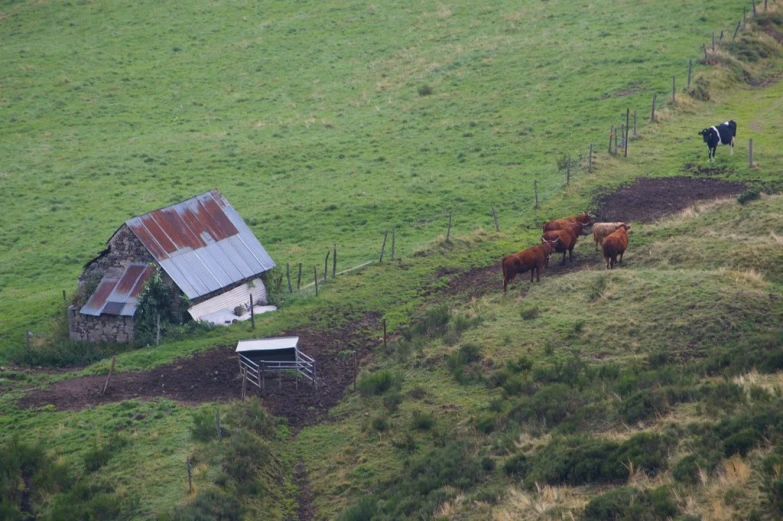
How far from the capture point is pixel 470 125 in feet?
164

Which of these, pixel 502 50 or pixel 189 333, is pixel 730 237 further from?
pixel 502 50

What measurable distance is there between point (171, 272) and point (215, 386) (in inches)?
235

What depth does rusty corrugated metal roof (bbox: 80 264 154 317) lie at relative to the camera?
99.5 ft

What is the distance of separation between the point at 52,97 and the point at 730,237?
42085 mm

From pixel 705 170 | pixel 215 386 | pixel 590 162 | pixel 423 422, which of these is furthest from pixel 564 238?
pixel 705 170

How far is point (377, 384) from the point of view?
82.3 feet

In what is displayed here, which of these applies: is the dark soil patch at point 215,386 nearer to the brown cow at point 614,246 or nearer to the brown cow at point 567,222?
the brown cow at point 614,246

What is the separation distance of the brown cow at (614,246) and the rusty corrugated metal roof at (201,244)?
11089 millimetres

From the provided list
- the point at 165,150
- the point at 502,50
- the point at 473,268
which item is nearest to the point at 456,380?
the point at 473,268

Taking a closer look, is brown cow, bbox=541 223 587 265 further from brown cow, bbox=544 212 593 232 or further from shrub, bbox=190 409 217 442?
shrub, bbox=190 409 217 442

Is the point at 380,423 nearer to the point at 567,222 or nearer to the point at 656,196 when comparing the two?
the point at 567,222

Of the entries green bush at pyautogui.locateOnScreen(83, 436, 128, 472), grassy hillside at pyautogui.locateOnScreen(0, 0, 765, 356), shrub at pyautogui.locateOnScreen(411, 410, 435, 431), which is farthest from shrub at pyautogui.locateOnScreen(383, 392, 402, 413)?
grassy hillside at pyautogui.locateOnScreen(0, 0, 765, 356)

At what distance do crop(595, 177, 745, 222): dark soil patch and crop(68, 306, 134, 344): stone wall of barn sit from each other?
1640 cm

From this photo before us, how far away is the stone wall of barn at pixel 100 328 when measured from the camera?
30630 millimetres
